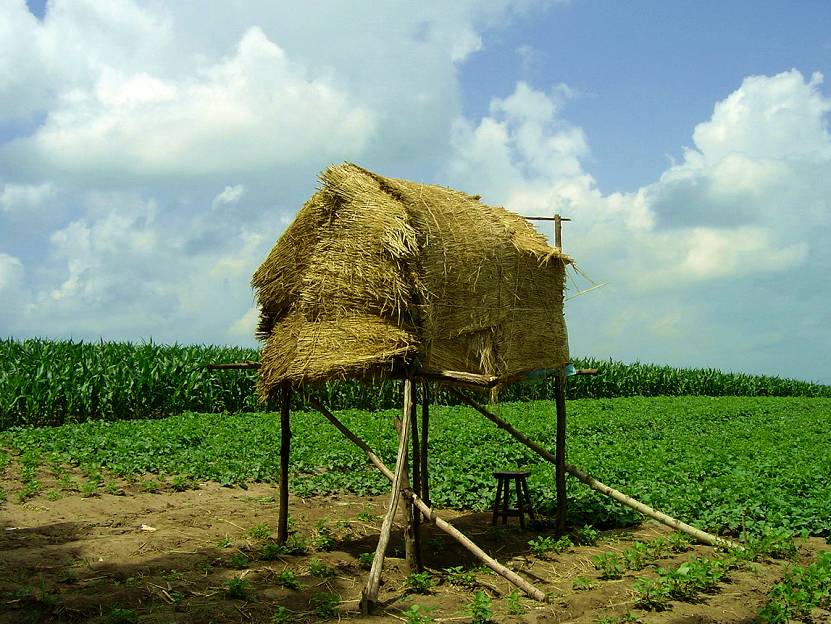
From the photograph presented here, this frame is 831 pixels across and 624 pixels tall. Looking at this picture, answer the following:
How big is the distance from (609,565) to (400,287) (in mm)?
3985

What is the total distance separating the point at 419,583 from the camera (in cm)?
810

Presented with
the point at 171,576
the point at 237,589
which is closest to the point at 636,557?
the point at 237,589

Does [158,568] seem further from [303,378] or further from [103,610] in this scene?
[303,378]

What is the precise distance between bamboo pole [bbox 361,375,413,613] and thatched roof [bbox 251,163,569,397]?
495 millimetres

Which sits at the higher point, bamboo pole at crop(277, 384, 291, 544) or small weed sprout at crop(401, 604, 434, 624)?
bamboo pole at crop(277, 384, 291, 544)

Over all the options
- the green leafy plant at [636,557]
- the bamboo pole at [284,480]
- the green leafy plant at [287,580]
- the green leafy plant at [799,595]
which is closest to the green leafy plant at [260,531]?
the bamboo pole at [284,480]

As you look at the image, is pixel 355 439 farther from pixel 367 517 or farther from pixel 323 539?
pixel 367 517

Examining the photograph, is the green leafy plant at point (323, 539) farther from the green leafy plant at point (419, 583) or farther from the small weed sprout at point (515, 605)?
the small weed sprout at point (515, 605)

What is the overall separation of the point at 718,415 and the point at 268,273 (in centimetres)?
2034

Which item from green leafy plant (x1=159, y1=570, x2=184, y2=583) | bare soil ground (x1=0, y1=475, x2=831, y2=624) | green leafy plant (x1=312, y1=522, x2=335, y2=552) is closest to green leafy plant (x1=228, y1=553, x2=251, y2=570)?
bare soil ground (x1=0, y1=475, x2=831, y2=624)

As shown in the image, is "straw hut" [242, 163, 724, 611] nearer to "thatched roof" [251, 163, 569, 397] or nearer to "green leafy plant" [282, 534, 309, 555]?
"thatched roof" [251, 163, 569, 397]

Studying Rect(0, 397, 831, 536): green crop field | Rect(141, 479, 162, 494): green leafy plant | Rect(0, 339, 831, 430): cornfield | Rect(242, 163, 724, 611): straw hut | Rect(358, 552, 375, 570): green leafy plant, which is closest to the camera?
Rect(242, 163, 724, 611): straw hut

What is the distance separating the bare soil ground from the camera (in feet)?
24.0

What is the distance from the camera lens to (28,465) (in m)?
13.9
